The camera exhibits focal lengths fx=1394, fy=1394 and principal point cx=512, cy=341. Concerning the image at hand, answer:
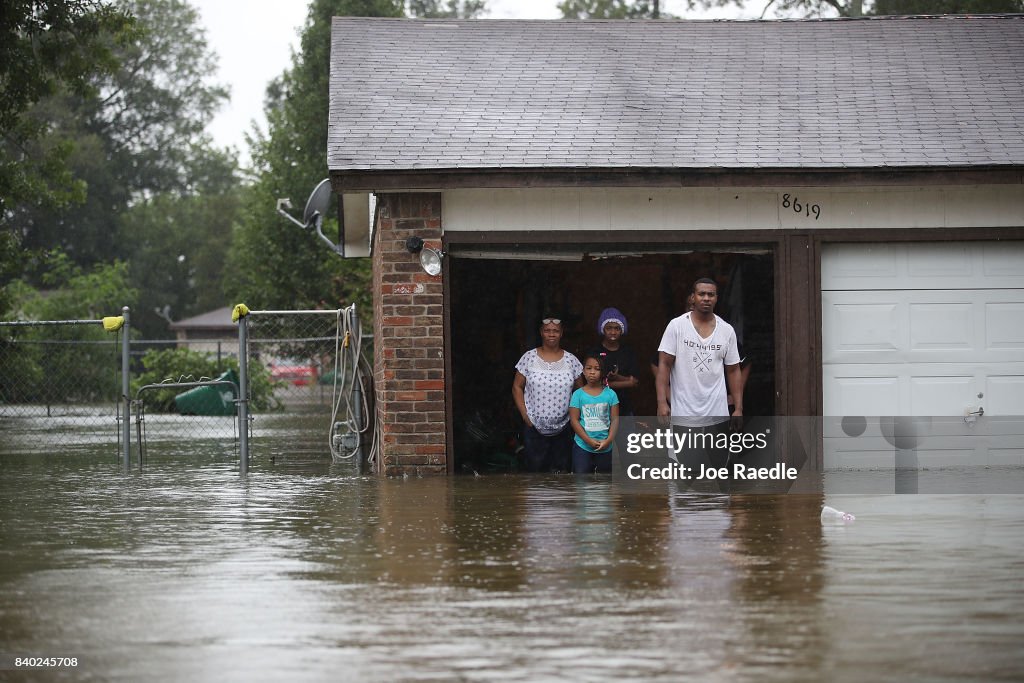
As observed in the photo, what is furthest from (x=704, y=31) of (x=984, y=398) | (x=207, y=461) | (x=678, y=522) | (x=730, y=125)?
(x=678, y=522)

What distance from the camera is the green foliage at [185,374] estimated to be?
29750 millimetres

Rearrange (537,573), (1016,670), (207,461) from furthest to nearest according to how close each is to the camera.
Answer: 1. (207,461)
2. (537,573)
3. (1016,670)

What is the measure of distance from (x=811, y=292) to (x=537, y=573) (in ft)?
20.8

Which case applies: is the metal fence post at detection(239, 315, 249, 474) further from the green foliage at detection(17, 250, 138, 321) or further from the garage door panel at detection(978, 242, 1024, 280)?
the green foliage at detection(17, 250, 138, 321)

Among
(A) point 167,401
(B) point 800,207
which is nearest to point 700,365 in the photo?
(B) point 800,207

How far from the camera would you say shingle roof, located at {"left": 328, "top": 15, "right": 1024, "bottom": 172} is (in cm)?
1223

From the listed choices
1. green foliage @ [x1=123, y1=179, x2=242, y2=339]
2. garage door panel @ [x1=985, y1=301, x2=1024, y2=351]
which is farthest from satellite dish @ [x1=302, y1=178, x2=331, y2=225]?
green foliage @ [x1=123, y1=179, x2=242, y2=339]

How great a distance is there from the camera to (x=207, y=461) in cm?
1509

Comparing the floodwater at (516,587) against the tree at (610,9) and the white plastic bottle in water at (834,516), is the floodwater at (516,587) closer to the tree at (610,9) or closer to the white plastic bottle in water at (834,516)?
the white plastic bottle in water at (834,516)

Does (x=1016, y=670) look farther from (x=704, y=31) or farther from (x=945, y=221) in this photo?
(x=704, y=31)

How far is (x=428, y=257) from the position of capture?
1236 centimetres

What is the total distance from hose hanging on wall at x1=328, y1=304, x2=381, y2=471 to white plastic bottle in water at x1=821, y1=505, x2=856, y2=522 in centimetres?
548

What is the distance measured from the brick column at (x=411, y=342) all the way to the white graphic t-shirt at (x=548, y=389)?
812mm

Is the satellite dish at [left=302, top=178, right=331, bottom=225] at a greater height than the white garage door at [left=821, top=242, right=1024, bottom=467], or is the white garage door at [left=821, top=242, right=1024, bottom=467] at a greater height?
the satellite dish at [left=302, top=178, right=331, bottom=225]
